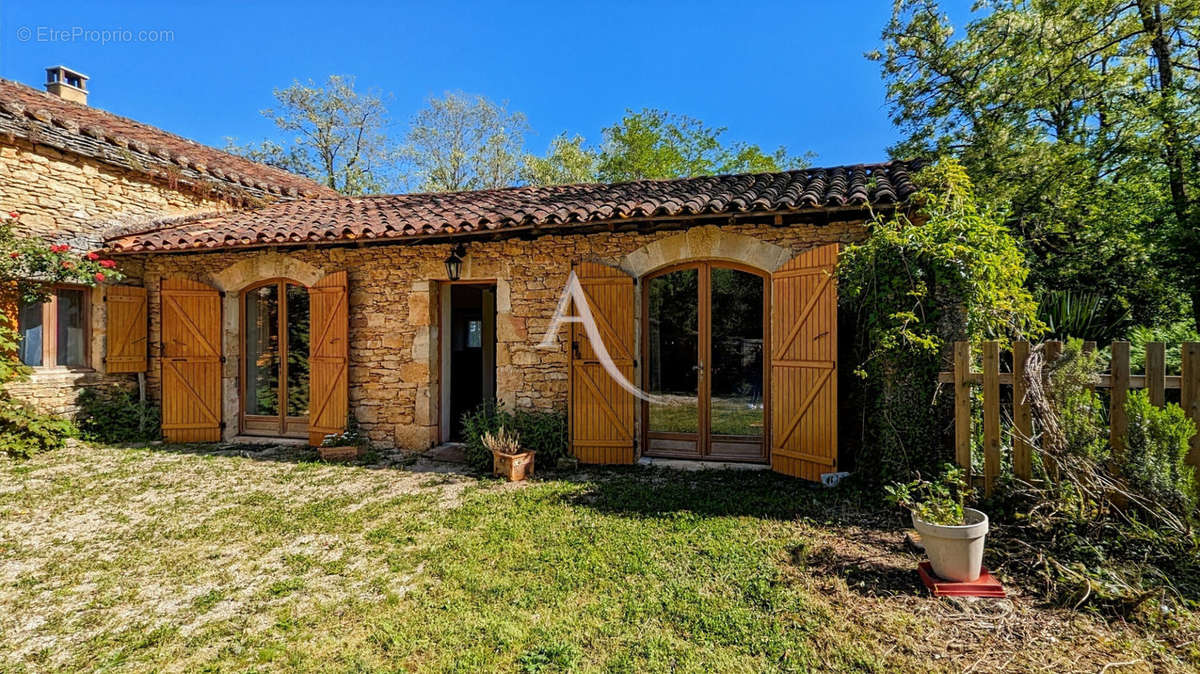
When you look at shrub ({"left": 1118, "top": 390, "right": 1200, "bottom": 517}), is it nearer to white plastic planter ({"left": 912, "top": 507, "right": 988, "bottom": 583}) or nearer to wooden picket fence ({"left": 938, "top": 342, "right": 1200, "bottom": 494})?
wooden picket fence ({"left": 938, "top": 342, "right": 1200, "bottom": 494})

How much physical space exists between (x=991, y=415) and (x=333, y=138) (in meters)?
20.2

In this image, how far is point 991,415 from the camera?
3473 mm

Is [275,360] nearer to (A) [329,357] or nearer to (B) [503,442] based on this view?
(A) [329,357]

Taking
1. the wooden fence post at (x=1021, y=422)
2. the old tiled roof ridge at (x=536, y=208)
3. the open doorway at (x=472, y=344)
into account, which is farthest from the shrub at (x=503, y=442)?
the wooden fence post at (x=1021, y=422)

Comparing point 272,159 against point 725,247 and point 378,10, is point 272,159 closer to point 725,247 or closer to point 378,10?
point 378,10

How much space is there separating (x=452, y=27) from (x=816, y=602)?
9256 millimetres

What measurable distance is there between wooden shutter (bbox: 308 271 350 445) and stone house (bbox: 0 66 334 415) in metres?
2.87

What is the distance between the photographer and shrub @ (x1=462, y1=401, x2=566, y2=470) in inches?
218

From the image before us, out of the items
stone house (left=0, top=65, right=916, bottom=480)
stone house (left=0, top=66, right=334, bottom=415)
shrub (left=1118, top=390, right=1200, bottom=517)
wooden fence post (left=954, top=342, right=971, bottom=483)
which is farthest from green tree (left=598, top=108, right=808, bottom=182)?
shrub (left=1118, top=390, right=1200, bottom=517)

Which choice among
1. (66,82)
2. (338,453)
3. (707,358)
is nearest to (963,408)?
(707,358)

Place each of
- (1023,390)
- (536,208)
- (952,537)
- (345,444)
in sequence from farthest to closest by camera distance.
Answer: (345,444), (536,208), (1023,390), (952,537)

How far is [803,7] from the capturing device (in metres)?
7.12

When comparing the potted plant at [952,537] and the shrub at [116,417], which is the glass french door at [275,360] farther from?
the potted plant at [952,537]

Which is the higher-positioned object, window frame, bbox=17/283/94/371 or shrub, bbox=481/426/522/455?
window frame, bbox=17/283/94/371
